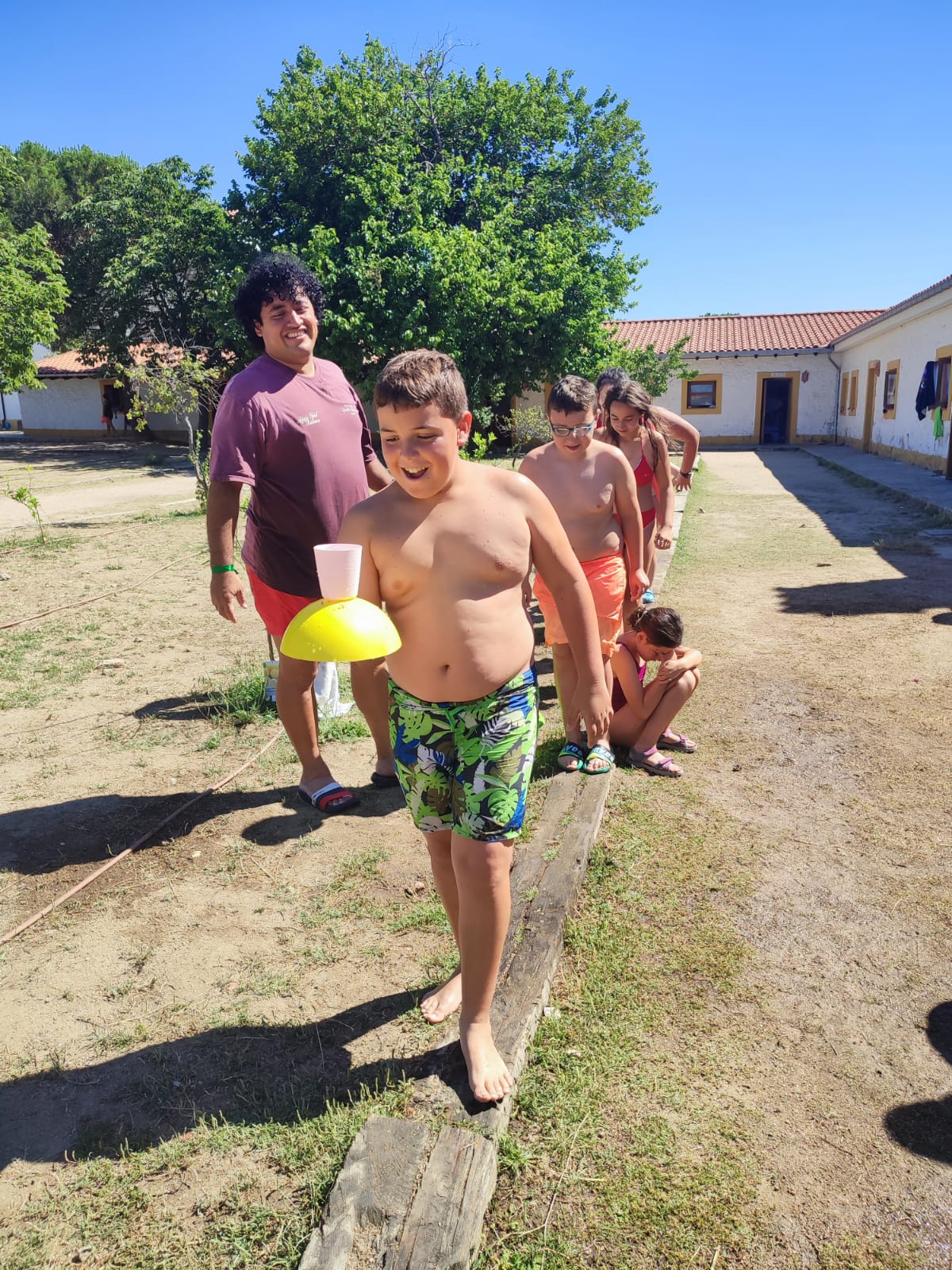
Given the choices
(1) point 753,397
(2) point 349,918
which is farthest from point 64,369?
(2) point 349,918

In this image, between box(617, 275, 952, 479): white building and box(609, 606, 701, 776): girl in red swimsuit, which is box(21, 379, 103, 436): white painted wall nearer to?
box(617, 275, 952, 479): white building

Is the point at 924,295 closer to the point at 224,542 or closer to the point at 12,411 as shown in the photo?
the point at 224,542

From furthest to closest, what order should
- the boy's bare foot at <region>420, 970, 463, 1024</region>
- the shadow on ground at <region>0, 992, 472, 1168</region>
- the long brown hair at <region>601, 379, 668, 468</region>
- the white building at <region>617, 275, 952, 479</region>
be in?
the white building at <region>617, 275, 952, 479</region>
the long brown hair at <region>601, 379, 668, 468</region>
the boy's bare foot at <region>420, 970, 463, 1024</region>
the shadow on ground at <region>0, 992, 472, 1168</region>

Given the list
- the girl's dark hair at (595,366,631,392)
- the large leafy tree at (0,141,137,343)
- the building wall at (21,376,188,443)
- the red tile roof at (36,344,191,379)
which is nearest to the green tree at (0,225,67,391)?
the red tile roof at (36,344,191,379)

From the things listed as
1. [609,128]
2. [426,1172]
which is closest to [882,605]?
[426,1172]

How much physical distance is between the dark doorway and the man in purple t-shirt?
33070 mm

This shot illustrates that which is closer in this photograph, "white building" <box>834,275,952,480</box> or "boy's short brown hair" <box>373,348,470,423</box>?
"boy's short brown hair" <box>373,348,470,423</box>

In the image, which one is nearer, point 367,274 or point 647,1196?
point 647,1196

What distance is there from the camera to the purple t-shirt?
11.3 feet

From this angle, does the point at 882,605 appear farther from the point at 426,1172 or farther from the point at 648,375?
the point at 648,375

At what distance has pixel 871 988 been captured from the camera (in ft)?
8.75

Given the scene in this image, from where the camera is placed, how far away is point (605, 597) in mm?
4059

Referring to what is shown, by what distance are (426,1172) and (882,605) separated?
6770 millimetres

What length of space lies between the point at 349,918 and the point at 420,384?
1.90 meters
